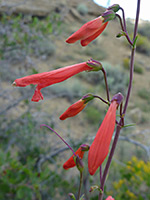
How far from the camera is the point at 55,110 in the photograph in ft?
15.1

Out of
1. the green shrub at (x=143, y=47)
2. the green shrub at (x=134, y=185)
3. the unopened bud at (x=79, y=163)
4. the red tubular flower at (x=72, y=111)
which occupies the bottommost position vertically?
the green shrub at (x=143, y=47)

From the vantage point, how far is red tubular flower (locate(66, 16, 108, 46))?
2.93 feet

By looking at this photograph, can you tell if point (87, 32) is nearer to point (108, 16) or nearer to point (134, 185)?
point (108, 16)

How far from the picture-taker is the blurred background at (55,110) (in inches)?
99.6

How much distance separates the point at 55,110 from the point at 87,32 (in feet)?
12.3

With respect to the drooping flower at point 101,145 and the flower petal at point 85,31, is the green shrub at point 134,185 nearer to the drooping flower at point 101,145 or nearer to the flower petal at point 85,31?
the drooping flower at point 101,145

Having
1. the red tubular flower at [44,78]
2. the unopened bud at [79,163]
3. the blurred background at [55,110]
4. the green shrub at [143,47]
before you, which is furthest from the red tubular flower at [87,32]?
the green shrub at [143,47]

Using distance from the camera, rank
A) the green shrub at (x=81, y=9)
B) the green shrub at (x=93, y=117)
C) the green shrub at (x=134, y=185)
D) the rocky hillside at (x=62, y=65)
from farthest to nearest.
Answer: the green shrub at (x=81, y=9) → the green shrub at (x=93, y=117) → the rocky hillside at (x=62, y=65) → the green shrub at (x=134, y=185)

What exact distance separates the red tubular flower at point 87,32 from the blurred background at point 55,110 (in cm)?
148

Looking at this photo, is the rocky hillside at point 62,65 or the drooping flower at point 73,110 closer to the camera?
the drooping flower at point 73,110

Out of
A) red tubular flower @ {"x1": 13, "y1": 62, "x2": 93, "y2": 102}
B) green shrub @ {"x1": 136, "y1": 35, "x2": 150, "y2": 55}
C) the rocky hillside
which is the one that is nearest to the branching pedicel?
red tubular flower @ {"x1": 13, "y1": 62, "x2": 93, "y2": 102}

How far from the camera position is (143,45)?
15883 millimetres

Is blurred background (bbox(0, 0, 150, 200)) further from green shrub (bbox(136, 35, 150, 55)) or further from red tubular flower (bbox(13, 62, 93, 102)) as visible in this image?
red tubular flower (bbox(13, 62, 93, 102))

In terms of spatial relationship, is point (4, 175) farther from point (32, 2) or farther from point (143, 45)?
point (143, 45)
